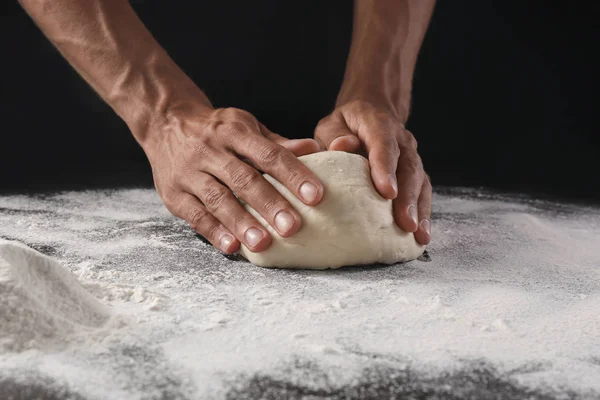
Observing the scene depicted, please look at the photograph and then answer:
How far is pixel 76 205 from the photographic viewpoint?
222cm

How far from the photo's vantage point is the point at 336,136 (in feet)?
6.38

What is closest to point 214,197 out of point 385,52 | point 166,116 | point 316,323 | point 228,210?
point 228,210

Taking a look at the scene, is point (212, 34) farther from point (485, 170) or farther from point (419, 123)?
point (485, 170)

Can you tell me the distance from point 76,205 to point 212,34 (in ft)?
2.71

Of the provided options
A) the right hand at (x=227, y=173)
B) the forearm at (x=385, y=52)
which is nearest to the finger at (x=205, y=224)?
the right hand at (x=227, y=173)

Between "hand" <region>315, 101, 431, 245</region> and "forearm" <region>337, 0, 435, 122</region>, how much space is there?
0.39ft

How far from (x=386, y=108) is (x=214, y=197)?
0.64m

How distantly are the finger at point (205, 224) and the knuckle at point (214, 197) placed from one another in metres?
0.04

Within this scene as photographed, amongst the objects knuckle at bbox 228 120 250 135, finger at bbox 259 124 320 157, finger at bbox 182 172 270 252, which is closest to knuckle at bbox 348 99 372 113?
finger at bbox 259 124 320 157

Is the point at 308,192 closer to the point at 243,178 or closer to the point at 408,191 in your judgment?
the point at 243,178

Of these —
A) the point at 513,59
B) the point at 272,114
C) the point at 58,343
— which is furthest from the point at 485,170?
the point at 58,343

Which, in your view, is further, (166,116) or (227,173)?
(166,116)

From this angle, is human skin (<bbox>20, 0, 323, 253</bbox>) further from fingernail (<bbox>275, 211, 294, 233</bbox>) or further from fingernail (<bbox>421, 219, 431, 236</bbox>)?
fingernail (<bbox>421, 219, 431, 236</bbox>)

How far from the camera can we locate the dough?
159cm
